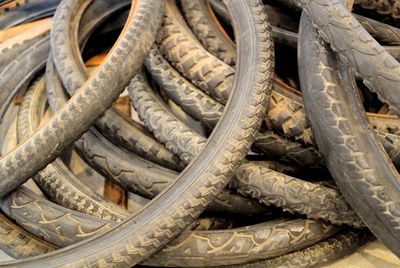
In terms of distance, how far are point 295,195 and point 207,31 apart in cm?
60

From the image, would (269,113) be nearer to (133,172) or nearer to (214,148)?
(214,148)

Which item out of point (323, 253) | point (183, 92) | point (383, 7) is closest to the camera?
point (323, 253)

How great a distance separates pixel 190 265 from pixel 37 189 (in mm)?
616

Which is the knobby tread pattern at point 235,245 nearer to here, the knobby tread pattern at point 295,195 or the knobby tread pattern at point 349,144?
the knobby tread pattern at point 295,195

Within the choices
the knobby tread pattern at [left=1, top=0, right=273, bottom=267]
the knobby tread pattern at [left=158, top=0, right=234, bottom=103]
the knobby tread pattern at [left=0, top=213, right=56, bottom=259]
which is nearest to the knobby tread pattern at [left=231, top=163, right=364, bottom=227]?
the knobby tread pattern at [left=1, top=0, right=273, bottom=267]

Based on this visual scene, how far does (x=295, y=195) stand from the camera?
121cm

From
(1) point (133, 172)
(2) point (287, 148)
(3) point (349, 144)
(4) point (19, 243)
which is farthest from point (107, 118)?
(3) point (349, 144)

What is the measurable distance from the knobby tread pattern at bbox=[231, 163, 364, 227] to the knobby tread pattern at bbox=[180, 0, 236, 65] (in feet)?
1.29

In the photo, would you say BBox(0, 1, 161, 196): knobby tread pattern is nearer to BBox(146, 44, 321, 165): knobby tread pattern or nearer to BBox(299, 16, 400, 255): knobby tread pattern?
BBox(146, 44, 321, 165): knobby tread pattern

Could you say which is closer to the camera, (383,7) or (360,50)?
(360,50)

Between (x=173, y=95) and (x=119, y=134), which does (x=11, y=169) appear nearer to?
(x=119, y=134)

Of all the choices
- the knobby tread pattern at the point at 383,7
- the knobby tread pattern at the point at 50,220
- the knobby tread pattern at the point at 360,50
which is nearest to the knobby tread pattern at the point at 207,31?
the knobby tread pattern at the point at 360,50

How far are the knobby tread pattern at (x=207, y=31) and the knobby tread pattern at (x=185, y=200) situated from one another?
0.28 m

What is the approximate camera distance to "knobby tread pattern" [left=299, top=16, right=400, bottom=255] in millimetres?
1090
